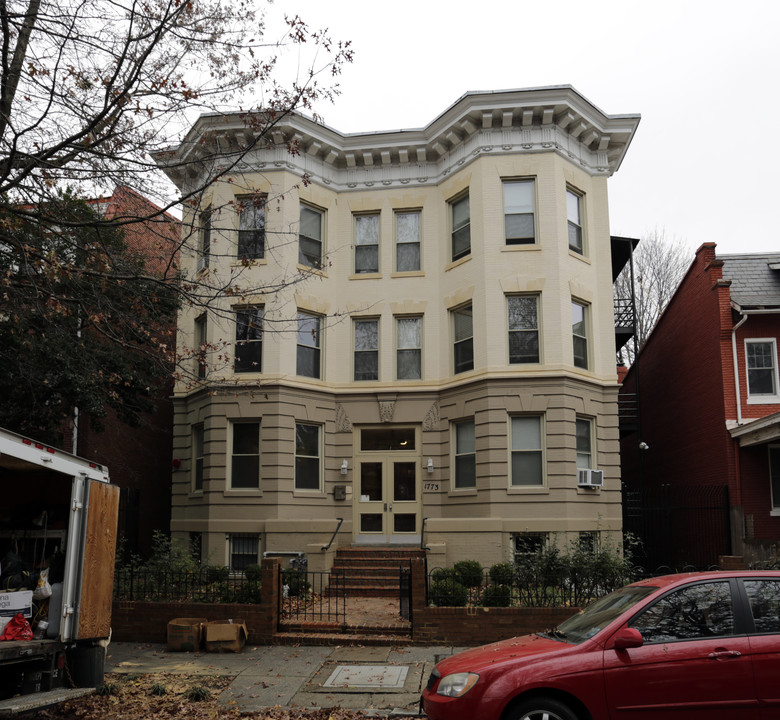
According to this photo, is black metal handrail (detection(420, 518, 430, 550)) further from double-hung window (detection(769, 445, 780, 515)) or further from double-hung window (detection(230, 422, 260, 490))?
double-hung window (detection(769, 445, 780, 515))

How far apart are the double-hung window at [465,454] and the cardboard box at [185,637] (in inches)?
332

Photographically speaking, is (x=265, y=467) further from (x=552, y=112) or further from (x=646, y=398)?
(x=646, y=398)

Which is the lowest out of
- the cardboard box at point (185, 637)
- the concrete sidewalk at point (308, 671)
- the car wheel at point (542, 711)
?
the concrete sidewalk at point (308, 671)

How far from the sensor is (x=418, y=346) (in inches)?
801

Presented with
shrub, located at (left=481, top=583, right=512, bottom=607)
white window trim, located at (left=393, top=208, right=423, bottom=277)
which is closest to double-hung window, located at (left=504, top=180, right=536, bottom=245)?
white window trim, located at (left=393, top=208, right=423, bottom=277)

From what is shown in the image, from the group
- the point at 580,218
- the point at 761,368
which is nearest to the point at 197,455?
the point at 580,218

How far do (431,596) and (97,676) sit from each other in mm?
5310

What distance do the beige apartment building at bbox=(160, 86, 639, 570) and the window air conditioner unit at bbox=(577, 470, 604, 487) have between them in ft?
0.17

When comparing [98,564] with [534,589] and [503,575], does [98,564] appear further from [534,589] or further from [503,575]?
[534,589]

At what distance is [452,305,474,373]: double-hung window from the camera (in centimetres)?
1939

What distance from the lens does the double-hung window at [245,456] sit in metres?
19.0

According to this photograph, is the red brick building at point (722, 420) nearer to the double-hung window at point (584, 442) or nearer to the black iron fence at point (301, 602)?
the double-hung window at point (584, 442)

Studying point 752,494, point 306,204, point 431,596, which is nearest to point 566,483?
point 752,494

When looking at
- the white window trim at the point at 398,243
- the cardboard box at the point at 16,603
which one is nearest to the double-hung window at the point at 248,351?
the white window trim at the point at 398,243
